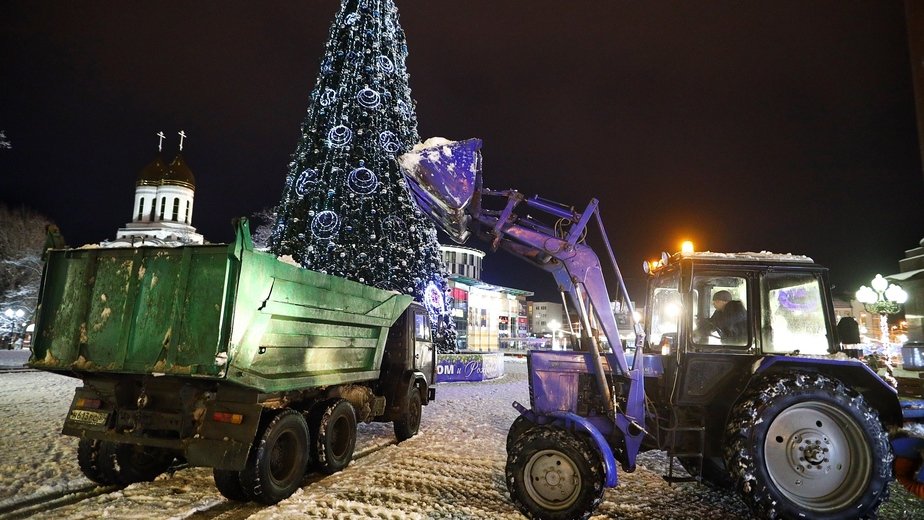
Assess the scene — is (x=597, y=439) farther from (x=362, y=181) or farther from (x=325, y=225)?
(x=362, y=181)

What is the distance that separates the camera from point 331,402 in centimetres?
707

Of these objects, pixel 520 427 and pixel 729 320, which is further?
pixel 520 427

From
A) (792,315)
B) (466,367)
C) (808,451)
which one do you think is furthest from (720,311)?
(466,367)

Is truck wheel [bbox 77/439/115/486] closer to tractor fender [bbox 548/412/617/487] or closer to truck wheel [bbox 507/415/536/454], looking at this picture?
truck wheel [bbox 507/415/536/454]

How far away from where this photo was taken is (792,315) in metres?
5.43

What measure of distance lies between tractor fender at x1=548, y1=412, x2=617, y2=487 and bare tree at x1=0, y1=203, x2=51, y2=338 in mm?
40268

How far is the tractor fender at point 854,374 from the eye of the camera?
5078 millimetres

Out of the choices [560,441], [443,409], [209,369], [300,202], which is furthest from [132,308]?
[300,202]

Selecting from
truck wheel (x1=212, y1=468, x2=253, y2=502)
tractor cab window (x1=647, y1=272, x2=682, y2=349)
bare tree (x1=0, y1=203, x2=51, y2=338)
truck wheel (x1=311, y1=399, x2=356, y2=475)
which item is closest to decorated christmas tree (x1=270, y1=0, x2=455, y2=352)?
truck wheel (x1=311, y1=399, x2=356, y2=475)

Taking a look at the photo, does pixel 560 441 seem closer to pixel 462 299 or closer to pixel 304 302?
pixel 304 302

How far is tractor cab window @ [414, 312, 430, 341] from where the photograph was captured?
9.90 meters

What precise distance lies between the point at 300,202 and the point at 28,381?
35.1 feet

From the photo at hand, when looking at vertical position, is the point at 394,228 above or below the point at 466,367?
above

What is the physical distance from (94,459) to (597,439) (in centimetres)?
581
